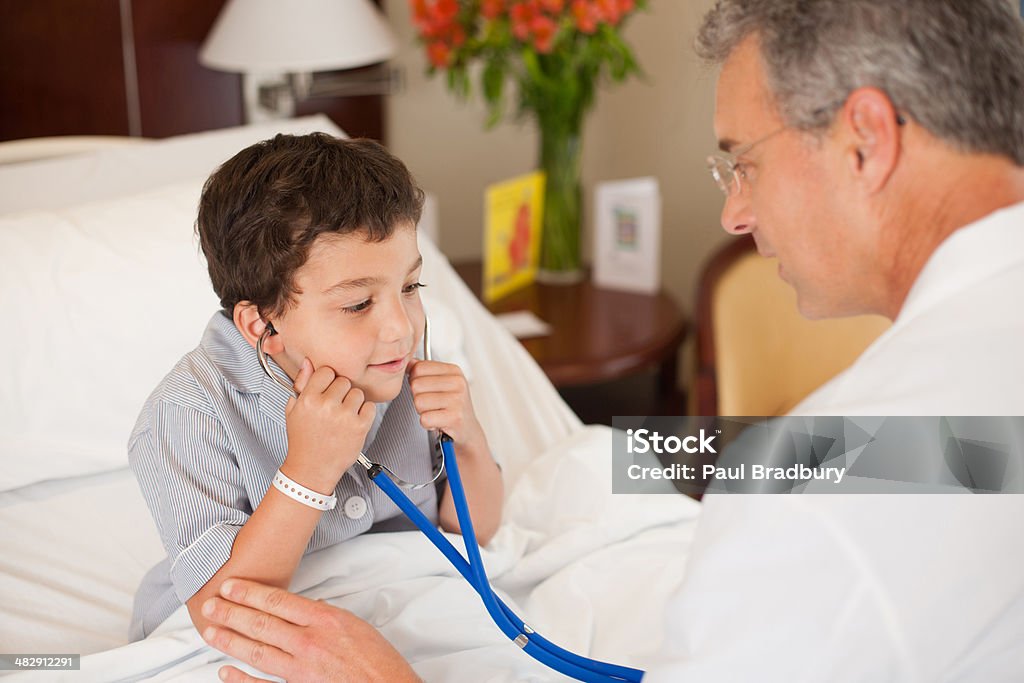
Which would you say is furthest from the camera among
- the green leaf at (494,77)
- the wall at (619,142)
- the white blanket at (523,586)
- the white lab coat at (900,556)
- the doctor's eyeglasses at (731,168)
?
the wall at (619,142)

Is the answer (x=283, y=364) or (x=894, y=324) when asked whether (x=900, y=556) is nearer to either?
(x=894, y=324)

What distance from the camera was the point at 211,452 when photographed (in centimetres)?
108

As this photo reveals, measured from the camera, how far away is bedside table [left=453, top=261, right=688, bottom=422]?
2182 millimetres

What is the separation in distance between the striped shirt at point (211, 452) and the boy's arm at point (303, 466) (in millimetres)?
28

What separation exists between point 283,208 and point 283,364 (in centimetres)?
17

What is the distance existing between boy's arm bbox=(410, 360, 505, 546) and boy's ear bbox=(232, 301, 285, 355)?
0.47 ft

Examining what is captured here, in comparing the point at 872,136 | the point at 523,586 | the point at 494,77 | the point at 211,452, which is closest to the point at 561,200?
the point at 494,77

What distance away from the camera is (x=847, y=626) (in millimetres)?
795

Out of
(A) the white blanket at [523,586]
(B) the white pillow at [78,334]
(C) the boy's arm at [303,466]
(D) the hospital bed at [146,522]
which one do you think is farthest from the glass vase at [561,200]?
(C) the boy's arm at [303,466]

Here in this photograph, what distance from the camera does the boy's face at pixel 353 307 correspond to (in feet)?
3.37

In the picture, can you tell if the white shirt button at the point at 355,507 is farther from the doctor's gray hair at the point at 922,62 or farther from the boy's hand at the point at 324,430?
the doctor's gray hair at the point at 922,62

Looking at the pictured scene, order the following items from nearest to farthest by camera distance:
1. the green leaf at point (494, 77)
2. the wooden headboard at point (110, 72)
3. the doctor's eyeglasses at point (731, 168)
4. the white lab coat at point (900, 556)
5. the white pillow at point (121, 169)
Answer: the white lab coat at point (900, 556) → the doctor's eyeglasses at point (731, 168) → the white pillow at point (121, 169) → the wooden headboard at point (110, 72) → the green leaf at point (494, 77)

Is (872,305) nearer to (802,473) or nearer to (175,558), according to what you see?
(802,473)

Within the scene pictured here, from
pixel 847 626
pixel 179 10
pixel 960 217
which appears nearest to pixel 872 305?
pixel 960 217
